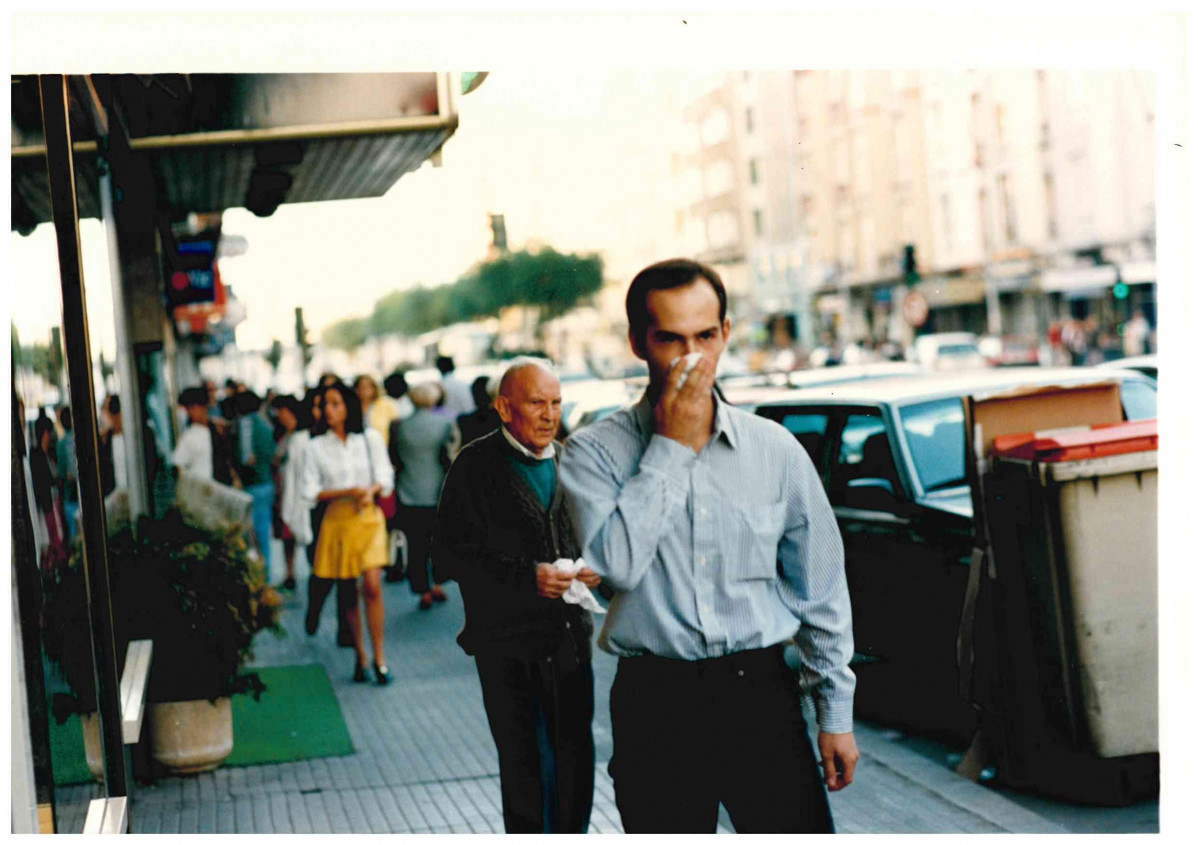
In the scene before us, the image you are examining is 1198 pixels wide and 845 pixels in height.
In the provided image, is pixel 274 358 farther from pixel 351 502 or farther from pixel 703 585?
pixel 703 585

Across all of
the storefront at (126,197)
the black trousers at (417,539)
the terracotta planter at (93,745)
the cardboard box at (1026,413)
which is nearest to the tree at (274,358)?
the storefront at (126,197)

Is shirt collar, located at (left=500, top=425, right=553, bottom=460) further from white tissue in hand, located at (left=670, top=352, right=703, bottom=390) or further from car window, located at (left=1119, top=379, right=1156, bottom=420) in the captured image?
car window, located at (left=1119, top=379, right=1156, bottom=420)

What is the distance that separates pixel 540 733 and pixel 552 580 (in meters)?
0.86

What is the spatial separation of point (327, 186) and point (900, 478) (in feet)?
13.0

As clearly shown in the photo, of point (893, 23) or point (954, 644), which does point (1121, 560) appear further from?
point (893, 23)

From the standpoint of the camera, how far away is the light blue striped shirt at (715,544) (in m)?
3.38

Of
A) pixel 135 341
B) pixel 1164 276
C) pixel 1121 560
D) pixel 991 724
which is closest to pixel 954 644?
pixel 991 724

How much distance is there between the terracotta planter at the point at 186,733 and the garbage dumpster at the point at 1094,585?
138 inches

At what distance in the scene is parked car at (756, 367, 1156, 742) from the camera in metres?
6.76

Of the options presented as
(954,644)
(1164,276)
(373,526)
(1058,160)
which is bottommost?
(954,644)

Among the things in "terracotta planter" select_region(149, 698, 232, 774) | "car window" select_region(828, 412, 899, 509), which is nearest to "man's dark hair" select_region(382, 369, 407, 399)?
"car window" select_region(828, 412, 899, 509)

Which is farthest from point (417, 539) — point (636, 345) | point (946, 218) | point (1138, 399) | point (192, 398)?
point (946, 218)

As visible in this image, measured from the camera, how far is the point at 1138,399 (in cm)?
772

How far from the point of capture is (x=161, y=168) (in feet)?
29.2
